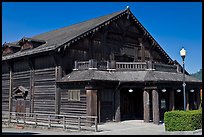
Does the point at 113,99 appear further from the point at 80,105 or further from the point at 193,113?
the point at 193,113

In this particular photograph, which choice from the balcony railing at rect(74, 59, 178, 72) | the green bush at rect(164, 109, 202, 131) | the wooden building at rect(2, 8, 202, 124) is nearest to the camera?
the green bush at rect(164, 109, 202, 131)

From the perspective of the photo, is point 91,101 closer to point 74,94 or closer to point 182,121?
point 74,94

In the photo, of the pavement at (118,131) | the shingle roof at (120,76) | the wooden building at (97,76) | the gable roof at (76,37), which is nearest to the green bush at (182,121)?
the pavement at (118,131)

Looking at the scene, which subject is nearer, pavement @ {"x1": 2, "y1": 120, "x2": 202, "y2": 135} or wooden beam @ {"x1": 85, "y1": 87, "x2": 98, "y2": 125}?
pavement @ {"x1": 2, "y1": 120, "x2": 202, "y2": 135}

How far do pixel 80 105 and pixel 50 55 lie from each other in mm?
5143

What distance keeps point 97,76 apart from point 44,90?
586 cm

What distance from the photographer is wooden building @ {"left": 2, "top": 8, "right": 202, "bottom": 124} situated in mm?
20922

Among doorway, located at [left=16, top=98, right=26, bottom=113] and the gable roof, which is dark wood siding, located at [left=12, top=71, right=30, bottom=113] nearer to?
doorway, located at [left=16, top=98, right=26, bottom=113]

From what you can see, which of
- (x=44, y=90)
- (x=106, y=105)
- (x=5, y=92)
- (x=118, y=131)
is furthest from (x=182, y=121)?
(x=5, y=92)

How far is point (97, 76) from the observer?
67.4 feet

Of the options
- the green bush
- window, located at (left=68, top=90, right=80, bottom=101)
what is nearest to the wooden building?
window, located at (left=68, top=90, right=80, bottom=101)

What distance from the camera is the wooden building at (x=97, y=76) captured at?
2092 centimetres

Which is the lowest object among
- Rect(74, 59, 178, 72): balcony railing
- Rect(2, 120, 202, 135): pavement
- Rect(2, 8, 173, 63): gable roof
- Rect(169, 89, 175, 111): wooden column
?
Rect(2, 120, 202, 135): pavement

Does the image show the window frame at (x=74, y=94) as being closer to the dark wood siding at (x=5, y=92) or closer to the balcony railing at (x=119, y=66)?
the balcony railing at (x=119, y=66)
